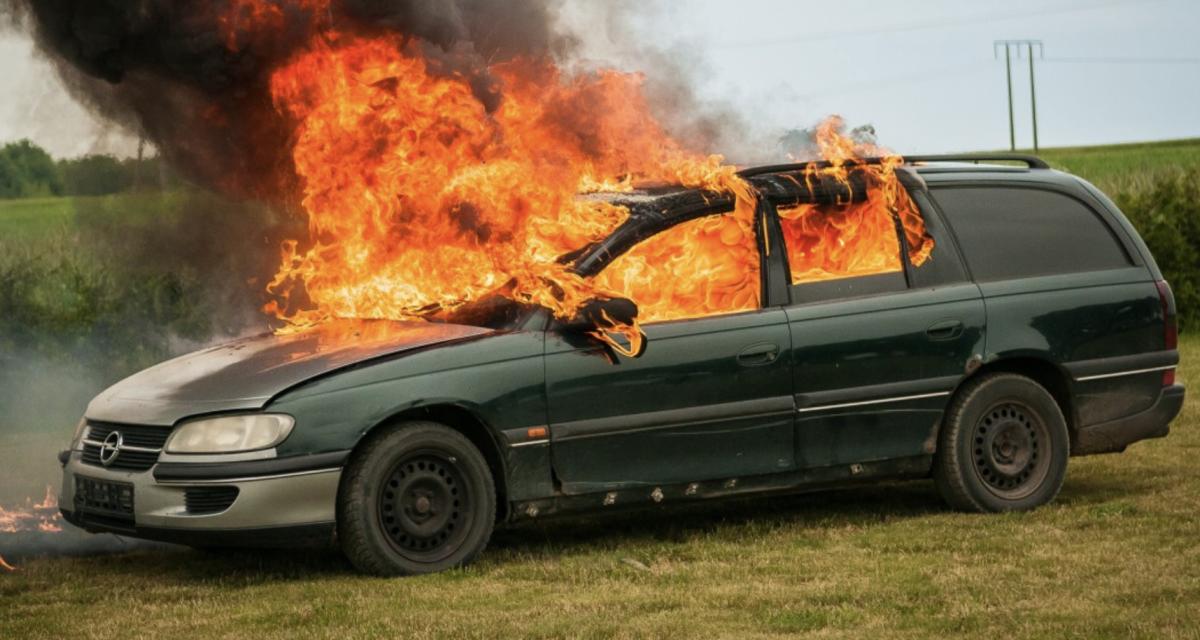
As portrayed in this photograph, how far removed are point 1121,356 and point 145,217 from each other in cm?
666

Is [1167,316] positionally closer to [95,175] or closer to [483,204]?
[483,204]

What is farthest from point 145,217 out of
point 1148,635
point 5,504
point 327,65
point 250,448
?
point 1148,635

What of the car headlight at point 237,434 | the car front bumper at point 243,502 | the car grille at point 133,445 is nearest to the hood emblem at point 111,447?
the car grille at point 133,445

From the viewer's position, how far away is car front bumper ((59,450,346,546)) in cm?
757

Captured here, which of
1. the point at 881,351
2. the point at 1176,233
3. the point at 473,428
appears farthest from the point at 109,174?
the point at 1176,233

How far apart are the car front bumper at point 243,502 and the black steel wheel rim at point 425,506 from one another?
27cm

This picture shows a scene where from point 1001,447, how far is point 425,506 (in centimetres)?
313

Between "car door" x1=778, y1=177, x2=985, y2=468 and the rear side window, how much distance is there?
0.63ft

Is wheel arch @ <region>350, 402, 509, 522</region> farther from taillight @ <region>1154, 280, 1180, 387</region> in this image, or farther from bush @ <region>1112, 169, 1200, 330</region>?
bush @ <region>1112, 169, 1200, 330</region>

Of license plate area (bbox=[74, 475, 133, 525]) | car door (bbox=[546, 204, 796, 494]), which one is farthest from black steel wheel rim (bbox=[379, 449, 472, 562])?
license plate area (bbox=[74, 475, 133, 525])

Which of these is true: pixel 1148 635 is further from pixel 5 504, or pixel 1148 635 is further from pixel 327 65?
pixel 5 504

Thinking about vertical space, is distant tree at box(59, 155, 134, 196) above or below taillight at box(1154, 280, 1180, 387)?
above

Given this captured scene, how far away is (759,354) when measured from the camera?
8.46 meters

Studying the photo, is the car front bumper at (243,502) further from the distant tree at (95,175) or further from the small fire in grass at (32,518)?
the distant tree at (95,175)
